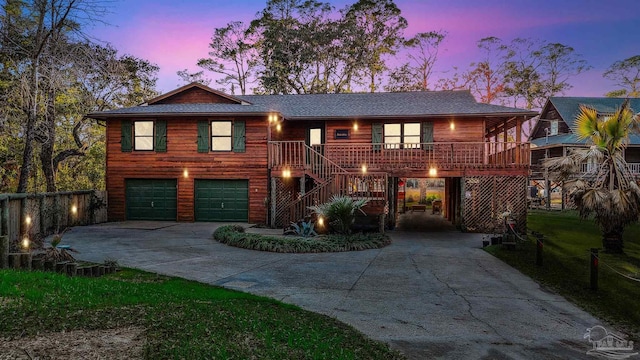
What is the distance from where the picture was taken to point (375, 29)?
37969mm

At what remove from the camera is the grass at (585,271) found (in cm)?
665

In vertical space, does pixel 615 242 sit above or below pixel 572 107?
below

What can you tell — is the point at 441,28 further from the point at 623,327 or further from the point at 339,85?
the point at 623,327

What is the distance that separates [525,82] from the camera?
145 ft

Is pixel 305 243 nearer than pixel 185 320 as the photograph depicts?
No

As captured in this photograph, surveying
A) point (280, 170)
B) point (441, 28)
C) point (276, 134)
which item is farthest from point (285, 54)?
point (280, 170)

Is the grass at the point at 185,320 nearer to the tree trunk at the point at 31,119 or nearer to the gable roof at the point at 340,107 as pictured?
the tree trunk at the point at 31,119

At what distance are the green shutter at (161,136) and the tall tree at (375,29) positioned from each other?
23529 mm

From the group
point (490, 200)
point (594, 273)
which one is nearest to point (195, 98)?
point (490, 200)

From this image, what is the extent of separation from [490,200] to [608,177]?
17.7 ft

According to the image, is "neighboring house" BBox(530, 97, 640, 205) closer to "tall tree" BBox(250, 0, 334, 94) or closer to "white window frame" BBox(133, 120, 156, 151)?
"tall tree" BBox(250, 0, 334, 94)

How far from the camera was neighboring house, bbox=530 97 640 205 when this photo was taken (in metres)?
30.4

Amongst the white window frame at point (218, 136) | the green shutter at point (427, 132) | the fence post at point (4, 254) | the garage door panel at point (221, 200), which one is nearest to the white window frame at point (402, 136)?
the green shutter at point (427, 132)

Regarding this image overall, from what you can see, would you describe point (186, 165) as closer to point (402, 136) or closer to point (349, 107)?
point (349, 107)
